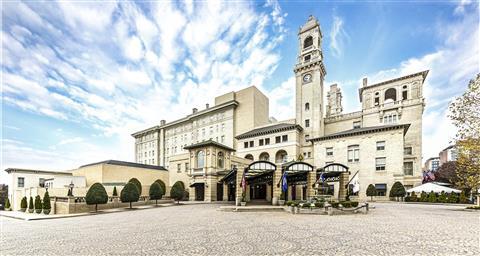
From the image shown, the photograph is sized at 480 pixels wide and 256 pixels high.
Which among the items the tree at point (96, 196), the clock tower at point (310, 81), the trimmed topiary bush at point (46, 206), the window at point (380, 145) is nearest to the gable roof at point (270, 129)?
the clock tower at point (310, 81)

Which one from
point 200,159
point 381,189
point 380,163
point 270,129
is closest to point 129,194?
point 200,159

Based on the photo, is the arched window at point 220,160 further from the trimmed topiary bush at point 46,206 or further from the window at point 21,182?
the window at point 21,182

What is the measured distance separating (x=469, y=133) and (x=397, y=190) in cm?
1473

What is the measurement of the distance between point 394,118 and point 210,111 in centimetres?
3846

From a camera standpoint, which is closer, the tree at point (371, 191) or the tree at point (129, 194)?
the tree at point (129, 194)

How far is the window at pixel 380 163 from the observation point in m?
Answer: 34.7

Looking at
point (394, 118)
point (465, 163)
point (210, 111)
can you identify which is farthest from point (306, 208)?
point (210, 111)

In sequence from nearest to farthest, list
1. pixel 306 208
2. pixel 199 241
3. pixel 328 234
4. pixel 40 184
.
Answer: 1. pixel 199 241
2. pixel 328 234
3. pixel 306 208
4. pixel 40 184

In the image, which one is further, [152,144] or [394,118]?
[152,144]

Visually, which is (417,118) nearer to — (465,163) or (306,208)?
(465,163)

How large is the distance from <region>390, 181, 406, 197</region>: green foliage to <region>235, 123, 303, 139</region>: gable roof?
17247mm

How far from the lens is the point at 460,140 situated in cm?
1898

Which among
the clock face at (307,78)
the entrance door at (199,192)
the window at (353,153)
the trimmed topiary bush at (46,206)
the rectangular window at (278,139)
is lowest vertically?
the entrance door at (199,192)

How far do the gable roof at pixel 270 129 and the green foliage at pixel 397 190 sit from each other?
1725 centimetres
